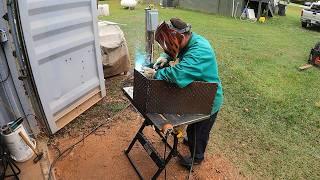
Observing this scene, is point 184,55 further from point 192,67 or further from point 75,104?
point 75,104

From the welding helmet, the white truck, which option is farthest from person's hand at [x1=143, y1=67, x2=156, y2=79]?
the white truck

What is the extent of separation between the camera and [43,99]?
3.75m

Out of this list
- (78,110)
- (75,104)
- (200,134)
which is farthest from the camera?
(78,110)

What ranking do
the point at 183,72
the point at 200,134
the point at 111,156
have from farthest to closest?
the point at 111,156
the point at 200,134
the point at 183,72

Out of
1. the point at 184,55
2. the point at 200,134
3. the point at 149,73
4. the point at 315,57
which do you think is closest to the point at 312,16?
the point at 315,57

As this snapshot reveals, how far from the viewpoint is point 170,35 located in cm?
279

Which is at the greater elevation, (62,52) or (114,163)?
(62,52)

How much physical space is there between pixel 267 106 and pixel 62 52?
380 cm

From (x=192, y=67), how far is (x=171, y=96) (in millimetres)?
350

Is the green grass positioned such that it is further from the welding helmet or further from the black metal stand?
the welding helmet

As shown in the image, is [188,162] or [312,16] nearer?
[188,162]

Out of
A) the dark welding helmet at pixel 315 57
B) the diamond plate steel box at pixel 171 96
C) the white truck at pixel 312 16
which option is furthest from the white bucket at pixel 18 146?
the white truck at pixel 312 16

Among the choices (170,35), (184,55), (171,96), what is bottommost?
(171,96)

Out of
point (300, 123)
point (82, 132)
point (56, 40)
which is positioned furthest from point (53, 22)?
point (300, 123)
